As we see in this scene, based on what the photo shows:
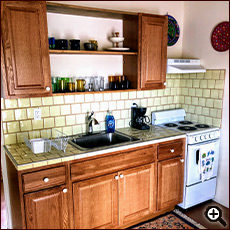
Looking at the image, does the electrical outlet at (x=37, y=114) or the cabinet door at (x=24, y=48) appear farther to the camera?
the electrical outlet at (x=37, y=114)

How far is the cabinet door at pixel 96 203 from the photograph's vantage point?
213 centimetres

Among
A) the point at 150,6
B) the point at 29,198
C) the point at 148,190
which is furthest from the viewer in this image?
the point at 150,6

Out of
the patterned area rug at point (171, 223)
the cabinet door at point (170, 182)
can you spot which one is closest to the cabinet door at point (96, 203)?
the patterned area rug at point (171, 223)

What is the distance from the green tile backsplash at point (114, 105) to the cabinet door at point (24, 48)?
1.03 ft

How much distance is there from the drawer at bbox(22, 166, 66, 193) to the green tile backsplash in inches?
23.3

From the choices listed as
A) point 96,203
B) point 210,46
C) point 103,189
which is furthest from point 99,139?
point 210,46

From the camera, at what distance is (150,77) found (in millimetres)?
2732

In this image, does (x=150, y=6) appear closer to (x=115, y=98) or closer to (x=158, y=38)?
(x=158, y=38)

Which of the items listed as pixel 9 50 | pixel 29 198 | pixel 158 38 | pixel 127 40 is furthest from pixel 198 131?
pixel 9 50

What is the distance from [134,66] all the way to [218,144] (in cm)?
138

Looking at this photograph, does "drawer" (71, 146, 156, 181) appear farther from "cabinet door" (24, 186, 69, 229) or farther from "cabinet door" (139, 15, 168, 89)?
"cabinet door" (139, 15, 168, 89)

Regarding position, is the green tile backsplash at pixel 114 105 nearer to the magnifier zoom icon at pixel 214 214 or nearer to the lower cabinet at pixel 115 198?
the lower cabinet at pixel 115 198

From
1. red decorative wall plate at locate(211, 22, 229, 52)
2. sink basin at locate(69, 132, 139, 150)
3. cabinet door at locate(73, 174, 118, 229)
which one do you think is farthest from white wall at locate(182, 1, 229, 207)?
cabinet door at locate(73, 174, 118, 229)

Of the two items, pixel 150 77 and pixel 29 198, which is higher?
pixel 150 77
